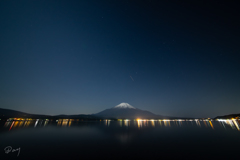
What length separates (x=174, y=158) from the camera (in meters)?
15.5

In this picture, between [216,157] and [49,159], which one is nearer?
[49,159]

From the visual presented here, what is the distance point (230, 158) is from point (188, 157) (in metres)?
6.52

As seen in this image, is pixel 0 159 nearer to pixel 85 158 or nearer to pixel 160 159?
pixel 85 158

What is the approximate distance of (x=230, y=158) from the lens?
51.5ft

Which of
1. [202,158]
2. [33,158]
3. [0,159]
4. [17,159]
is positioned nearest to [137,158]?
[202,158]

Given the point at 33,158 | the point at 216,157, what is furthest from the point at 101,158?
the point at 216,157

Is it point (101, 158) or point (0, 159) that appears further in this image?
point (101, 158)

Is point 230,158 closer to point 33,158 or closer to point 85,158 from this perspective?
point 85,158

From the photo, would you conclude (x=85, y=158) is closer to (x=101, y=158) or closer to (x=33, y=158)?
(x=101, y=158)

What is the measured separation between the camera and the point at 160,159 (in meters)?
15.1

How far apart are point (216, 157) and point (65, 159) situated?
24.2 m

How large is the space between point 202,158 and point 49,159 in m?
→ 23.8

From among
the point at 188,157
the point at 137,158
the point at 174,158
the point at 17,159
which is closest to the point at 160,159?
the point at 174,158

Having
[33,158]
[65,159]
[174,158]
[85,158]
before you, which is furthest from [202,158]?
[33,158]
